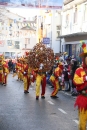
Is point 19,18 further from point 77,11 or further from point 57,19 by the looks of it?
point 77,11

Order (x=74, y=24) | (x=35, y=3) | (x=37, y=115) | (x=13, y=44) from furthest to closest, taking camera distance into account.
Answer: (x=13, y=44) < (x=74, y=24) < (x=35, y=3) < (x=37, y=115)

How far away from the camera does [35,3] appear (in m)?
17.4

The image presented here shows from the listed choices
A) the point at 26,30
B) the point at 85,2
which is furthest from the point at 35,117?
the point at 26,30

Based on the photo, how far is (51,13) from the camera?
44.5 meters

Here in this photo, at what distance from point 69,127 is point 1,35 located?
53.3 meters

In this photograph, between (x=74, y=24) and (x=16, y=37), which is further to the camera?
(x=16, y=37)

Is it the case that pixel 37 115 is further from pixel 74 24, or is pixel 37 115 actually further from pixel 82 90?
pixel 74 24

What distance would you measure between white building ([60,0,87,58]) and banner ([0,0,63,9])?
9.43 m

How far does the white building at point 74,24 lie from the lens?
28333mm

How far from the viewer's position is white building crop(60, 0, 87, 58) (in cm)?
2833

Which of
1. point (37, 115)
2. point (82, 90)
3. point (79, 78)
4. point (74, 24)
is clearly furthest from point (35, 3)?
point (74, 24)

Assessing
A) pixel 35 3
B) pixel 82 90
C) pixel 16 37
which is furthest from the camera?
pixel 16 37

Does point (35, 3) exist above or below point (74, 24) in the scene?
above

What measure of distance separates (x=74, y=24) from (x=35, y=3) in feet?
45.7
